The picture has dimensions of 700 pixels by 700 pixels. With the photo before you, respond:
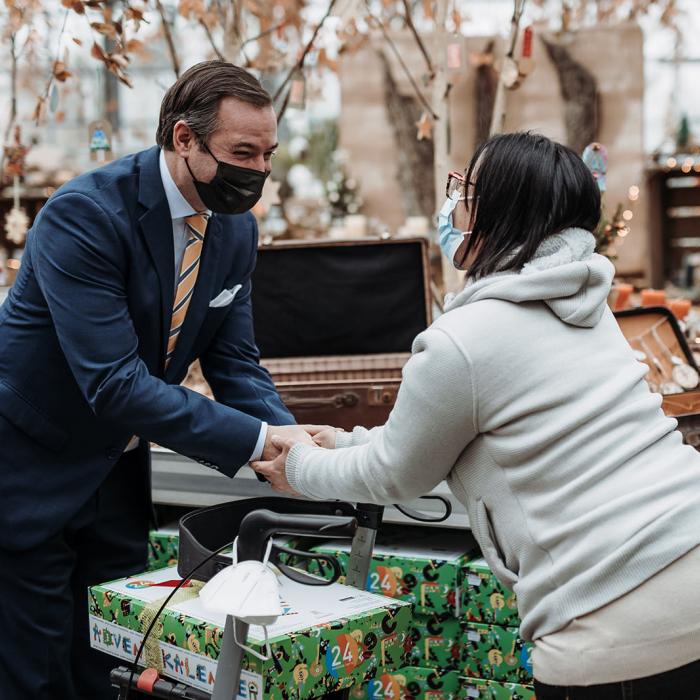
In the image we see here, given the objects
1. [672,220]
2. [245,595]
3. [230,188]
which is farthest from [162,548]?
[672,220]

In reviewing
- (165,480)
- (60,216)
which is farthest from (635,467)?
(165,480)

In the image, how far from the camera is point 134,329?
2.03 meters

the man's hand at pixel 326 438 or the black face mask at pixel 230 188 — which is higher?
the black face mask at pixel 230 188

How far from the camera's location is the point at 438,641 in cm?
235

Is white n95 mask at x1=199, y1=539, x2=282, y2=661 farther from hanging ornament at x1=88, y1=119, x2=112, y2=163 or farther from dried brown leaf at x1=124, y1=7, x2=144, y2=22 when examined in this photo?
hanging ornament at x1=88, y1=119, x2=112, y2=163

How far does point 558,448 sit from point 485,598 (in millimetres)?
987

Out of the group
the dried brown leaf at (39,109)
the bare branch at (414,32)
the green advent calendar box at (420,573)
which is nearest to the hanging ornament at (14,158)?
the dried brown leaf at (39,109)

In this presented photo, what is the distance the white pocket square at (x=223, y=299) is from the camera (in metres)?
2.23

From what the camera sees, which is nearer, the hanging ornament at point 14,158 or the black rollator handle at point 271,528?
the black rollator handle at point 271,528

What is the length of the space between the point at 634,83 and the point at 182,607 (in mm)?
5571

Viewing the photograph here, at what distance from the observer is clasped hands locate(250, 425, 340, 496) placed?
1944 mm

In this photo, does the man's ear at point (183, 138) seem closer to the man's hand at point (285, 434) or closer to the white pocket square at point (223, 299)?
the white pocket square at point (223, 299)

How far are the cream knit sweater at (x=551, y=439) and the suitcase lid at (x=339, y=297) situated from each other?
73.7 inches

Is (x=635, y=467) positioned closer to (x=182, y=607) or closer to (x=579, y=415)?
(x=579, y=415)
